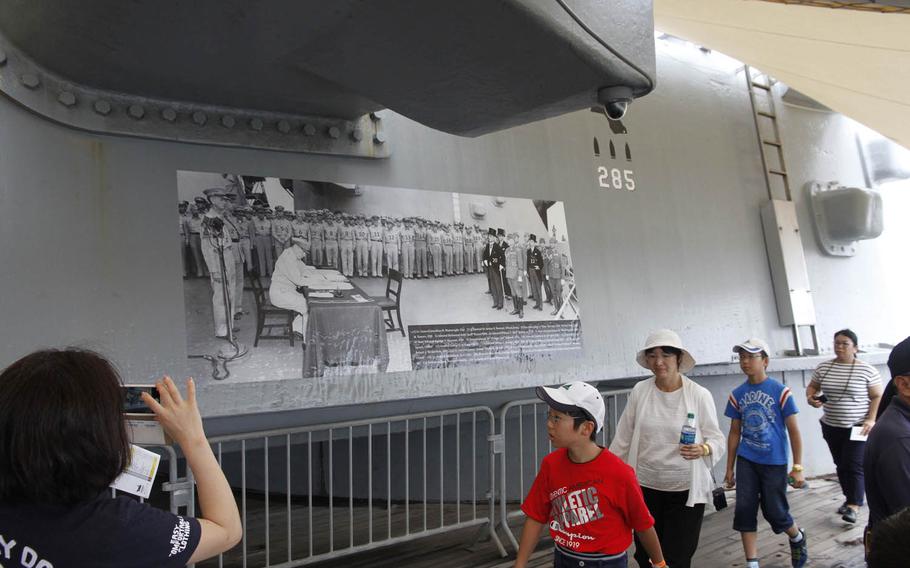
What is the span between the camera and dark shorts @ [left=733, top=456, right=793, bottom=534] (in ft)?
13.7

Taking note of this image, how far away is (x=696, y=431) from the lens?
10.7 feet

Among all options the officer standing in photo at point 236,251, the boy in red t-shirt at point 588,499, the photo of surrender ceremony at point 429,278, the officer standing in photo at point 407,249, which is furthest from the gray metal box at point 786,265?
the officer standing in photo at point 236,251

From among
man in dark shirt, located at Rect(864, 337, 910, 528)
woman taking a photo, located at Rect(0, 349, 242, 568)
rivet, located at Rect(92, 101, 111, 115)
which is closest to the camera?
woman taking a photo, located at Rect(0, 349, 242, 568)

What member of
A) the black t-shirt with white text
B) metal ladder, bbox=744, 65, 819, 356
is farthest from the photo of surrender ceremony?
metal ladder, bbox=744, 65, 819, 356

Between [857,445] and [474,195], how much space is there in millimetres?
3844

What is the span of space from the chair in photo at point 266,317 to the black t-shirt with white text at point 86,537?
261 cm

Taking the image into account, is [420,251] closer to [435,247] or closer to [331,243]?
[435,247]

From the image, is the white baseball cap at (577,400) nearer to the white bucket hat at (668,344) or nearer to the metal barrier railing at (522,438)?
the white bucket hat at (668,344)

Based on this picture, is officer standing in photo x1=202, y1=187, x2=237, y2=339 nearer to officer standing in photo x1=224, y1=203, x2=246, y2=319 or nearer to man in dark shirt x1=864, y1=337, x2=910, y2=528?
officer standing in photo x1=224, y1=203, x2=246, y2=319

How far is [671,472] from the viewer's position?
3.29 meters

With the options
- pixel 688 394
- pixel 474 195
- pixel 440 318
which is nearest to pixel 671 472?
pixel 688 394

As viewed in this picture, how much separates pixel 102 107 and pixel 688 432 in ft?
11.7

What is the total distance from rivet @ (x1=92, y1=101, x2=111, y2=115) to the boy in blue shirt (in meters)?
4.23

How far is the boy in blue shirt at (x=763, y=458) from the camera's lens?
417cm
